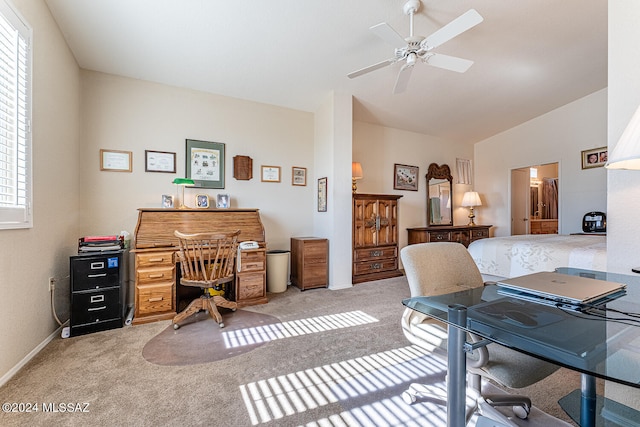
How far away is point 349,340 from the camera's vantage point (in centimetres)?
224

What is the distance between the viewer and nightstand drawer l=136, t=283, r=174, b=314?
2.59 m

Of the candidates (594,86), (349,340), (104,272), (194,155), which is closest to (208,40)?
(194,155)

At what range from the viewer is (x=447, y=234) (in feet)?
16.7

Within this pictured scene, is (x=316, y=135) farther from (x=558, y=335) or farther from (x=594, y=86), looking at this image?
(x=594, y=86)

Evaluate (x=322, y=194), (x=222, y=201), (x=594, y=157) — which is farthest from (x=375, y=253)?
(x=594, y=157)

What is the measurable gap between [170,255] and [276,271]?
136cm

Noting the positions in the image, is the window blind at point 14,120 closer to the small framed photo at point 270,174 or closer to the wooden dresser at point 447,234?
the small framed photo at point 270,174

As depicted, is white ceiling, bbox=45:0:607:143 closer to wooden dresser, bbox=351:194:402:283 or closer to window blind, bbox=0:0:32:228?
window blind, bbox=0:0:32:228

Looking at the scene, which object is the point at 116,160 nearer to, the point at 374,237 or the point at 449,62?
the point at 374,237

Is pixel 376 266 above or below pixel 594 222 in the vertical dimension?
below

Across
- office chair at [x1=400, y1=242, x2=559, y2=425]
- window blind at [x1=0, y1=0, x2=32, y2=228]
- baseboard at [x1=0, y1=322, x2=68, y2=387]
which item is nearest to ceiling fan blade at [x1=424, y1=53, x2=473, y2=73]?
office chair at [x1=400, y1=242, x2=559, y2=425]

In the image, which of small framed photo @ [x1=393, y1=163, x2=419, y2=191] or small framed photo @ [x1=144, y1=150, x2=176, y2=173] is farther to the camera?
small framed photo @ [x1=393, y1=163, x2=419, y2=191]

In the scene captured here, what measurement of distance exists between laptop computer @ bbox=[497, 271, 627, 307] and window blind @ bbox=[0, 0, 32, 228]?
2843 mm

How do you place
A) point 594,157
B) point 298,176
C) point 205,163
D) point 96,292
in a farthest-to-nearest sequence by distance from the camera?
point 594,157 → point 298,176 → point 205,163 → point 96,292
